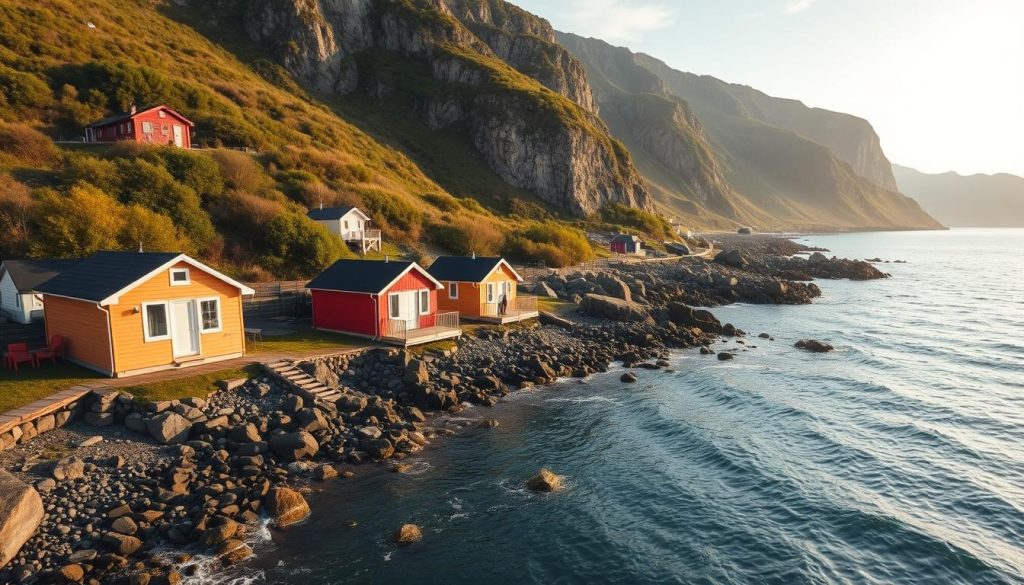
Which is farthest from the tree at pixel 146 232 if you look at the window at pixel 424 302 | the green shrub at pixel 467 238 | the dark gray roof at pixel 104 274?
the green shrub at pixel 467 238

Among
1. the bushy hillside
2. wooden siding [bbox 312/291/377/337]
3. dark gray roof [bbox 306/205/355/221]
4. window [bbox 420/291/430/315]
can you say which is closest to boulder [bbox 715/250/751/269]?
the bushy hillside

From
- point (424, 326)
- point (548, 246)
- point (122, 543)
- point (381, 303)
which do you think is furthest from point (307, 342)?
point (548, 246)

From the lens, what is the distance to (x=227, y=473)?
17328mm

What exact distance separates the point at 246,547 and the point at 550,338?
76.9 ft

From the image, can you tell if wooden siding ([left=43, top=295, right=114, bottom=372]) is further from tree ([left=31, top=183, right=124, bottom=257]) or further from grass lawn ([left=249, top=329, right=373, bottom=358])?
tree ([left=31, top=183, right=124, bottom=257])

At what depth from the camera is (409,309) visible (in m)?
31.5

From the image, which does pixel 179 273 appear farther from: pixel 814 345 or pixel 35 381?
pixel 814 345

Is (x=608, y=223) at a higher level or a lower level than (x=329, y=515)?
higher

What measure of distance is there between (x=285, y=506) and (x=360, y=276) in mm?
16897

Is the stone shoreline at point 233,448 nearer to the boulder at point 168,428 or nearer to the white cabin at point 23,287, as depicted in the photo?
the boulder at point 168,428

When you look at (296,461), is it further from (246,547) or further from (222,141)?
(222,141)

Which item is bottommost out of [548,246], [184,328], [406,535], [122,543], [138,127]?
[406,535]

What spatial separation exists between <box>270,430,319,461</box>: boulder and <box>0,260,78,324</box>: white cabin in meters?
16.6

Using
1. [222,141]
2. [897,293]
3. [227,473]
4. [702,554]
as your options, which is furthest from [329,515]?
[897,293]
